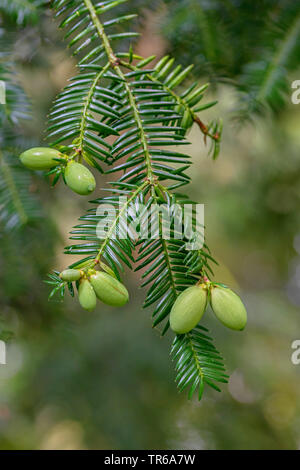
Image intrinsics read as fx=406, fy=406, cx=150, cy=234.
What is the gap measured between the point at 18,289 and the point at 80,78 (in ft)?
1.25

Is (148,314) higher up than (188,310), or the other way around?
(148,314)

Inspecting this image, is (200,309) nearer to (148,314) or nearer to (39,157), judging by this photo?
(39,157)

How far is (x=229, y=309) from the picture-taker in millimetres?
271

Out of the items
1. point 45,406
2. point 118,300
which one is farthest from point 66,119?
point 45,406

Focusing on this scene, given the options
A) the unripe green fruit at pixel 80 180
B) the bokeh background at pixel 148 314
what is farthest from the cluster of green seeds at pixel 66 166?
the bokeh background at pixel 148 314

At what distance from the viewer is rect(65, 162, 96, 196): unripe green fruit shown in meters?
0.27

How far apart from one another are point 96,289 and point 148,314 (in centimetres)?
98

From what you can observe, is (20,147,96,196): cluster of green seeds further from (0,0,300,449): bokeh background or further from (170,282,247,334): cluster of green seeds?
(0,0,300,449): bokeh background

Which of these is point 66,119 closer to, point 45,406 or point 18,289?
point 18,289

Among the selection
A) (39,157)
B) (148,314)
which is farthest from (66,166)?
(148,314)

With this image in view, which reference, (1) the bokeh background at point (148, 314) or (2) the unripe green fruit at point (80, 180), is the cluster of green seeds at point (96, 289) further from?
(1) the bokeh background at point (148, 314)

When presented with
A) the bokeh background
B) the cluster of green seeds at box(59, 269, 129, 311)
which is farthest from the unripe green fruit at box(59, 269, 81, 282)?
the bokeh background

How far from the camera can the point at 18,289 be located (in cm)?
62

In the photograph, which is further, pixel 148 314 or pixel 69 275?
pixel 148 314
